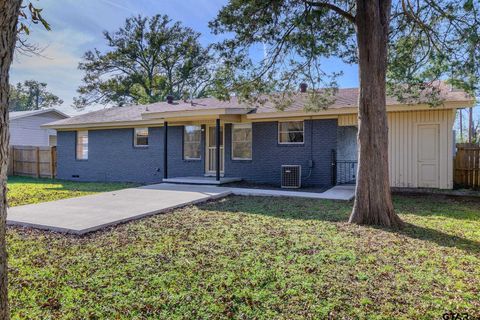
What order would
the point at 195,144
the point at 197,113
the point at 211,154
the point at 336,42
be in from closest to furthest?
the point at 336,42 → the point at 197,113 → the point at 211,154 → the point at 195,144

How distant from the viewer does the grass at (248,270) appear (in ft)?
10.1

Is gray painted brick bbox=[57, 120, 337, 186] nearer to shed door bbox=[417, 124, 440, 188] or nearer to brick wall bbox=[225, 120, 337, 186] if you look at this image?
brick wall bbox=[225, 120, 337, 186]

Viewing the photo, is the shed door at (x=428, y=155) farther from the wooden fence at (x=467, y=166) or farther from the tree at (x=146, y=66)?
the tree at (x=146, y=66)

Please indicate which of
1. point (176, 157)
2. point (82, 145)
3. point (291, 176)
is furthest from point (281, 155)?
point (82, 145)

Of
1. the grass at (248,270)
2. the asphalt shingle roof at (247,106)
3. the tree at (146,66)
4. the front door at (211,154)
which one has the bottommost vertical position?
the grass at (248,270)

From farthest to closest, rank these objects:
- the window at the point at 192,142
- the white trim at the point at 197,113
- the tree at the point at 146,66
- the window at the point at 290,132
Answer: the tree at the point at 146,66
the window at the point at 192,142
the window at the point at 290,132
the white trim at the point at 197,113

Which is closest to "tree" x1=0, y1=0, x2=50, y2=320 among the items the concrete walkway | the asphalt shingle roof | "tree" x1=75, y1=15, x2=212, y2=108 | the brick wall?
the concrete walkway

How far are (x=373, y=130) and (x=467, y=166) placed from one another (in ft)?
22.8

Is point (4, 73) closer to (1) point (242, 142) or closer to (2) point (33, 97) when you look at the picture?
(1) point (242, 142)

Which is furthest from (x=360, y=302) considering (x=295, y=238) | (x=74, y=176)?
(x=74, y=176)

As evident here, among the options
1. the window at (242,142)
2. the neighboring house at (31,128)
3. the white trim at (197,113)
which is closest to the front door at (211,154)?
the window at (242,142)

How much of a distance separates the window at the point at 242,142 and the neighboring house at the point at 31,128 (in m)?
16.2

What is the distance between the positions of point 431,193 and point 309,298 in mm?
9223

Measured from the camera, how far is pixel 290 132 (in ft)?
41.1
